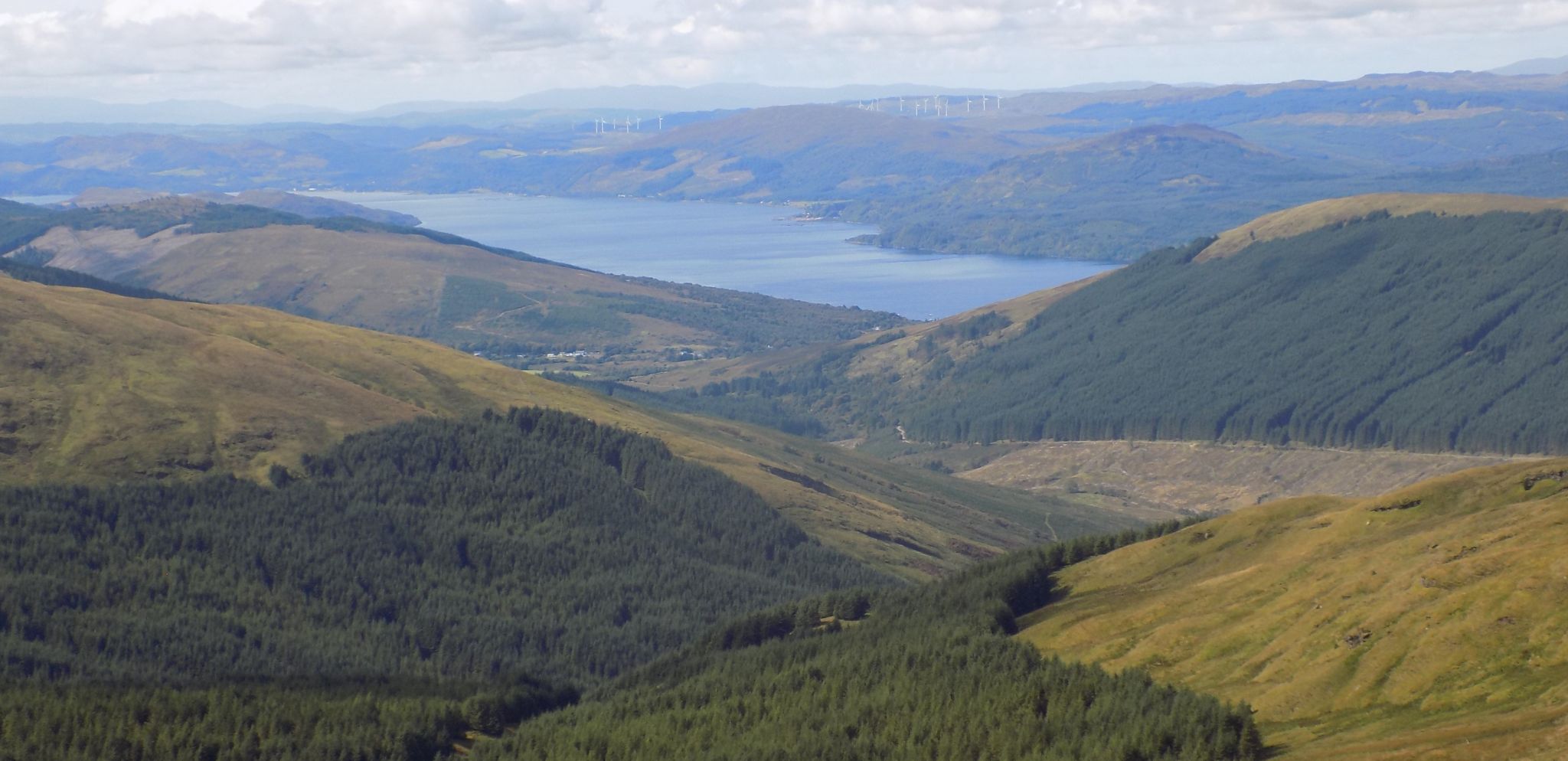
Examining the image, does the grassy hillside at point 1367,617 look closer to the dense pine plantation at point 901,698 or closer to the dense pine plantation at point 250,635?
the dense pine plantation at point 901,698

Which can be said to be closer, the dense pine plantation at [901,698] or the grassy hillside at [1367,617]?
the grassy hillside at [1367,617]

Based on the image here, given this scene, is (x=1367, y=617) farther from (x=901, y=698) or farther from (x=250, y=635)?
(x=250, y=635)

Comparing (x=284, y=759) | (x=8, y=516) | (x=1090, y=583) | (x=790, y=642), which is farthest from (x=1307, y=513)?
(x=8, y=516)

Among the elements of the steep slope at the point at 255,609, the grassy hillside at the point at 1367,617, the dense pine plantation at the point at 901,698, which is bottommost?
the steep slope at the point at 255,609

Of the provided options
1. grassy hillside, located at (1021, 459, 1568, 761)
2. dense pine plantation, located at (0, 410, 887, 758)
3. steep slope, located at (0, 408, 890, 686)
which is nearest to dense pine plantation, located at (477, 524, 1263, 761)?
grassy hillside, located at (1021, 459, 1568, 761)

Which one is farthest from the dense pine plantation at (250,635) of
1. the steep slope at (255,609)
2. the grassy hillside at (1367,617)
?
the grassy hillside at (1367,617)

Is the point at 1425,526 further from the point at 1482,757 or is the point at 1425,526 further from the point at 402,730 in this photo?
the point at 402,730

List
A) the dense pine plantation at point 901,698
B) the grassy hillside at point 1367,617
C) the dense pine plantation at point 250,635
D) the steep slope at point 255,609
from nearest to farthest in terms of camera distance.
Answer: the grassy hillside at point 1367,617 < the dense pine plantation at point 901,698 < the dense pine plantation at point 250,635 < the steep slope at point 255,609
